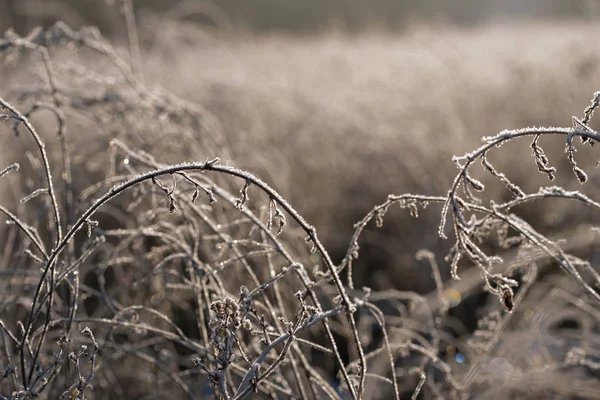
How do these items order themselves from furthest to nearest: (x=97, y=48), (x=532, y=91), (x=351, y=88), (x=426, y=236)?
(x=351, y=88)
(x=532, y=91)
(x=426, y=236)
(x=97, y=48)

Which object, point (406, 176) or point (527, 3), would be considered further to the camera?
point (527, 3)

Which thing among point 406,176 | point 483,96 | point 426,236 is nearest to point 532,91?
point 483,96

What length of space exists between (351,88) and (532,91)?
1150 mm

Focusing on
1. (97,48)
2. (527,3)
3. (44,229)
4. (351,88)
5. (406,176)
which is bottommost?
(44,229)

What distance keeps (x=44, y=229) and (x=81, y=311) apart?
0.94 metres

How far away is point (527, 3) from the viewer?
36.2 feet

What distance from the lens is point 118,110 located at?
1702 mm

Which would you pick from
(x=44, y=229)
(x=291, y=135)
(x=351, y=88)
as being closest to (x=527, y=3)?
(x=351, y=88)

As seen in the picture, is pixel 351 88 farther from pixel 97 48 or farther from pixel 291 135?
pixel 97 48

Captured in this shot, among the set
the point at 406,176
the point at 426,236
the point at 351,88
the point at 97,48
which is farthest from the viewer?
the point at 351,88

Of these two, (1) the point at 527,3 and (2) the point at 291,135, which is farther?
(1) the point at 527,3

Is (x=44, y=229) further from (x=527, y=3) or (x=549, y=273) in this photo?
(x=527, y=3)

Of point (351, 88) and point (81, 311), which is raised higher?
point (351, 88)

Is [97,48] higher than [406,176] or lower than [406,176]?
higher
